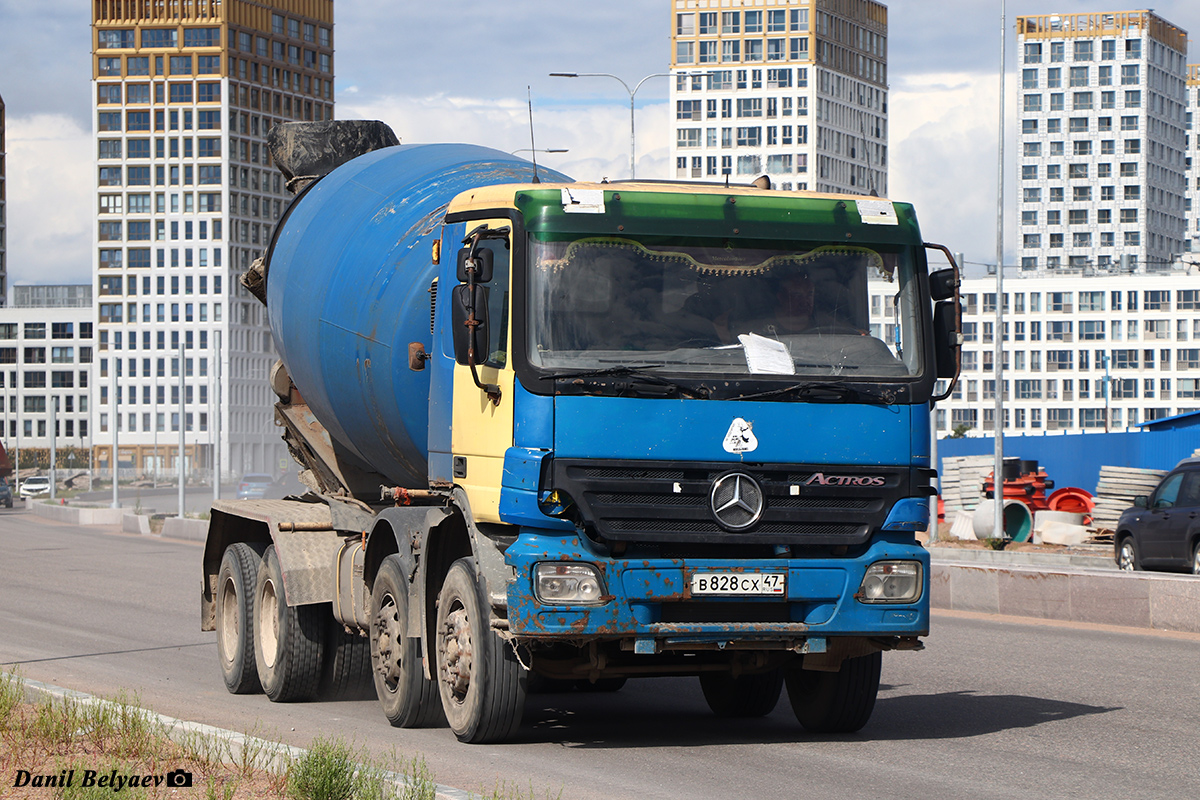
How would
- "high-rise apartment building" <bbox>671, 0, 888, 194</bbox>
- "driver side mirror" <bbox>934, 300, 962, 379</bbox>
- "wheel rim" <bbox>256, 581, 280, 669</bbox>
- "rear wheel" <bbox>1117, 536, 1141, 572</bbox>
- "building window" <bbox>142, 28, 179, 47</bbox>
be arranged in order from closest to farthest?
"driver side mirror" <bbox>934, 300, 962, 379</bbox>, "wheel rim" <bbox>256, 581, 280, 669</bbox>, "rear wheel" <bbox>1117, 536, 1141, 572</bbox>, "building window" <bbox>142, 28, 179, 47</bbox>, "high-rise apartment building" <bbox>671, 0, 888, 194</bbox>

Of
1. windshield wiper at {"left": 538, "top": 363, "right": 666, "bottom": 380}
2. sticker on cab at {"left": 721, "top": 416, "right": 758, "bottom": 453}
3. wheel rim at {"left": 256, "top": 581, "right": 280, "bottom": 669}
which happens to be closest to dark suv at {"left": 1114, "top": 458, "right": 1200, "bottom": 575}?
wheel rim at {"left": 256, "top": 581, "right": 280, "bottom": 669}

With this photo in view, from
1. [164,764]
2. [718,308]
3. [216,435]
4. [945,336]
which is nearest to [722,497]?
[718,308]

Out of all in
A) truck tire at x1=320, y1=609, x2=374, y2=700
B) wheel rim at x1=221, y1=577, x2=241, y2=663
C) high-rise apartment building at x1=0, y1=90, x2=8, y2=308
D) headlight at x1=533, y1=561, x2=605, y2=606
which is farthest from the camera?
high-rise apartment building at x1=0, y1=90, x2=8, y2=308

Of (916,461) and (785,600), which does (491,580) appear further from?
(916,461)

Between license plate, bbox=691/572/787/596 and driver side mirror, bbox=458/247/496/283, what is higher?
driver side mirror, bbox=458/247/496/283

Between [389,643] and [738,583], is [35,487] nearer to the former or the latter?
[389,643]

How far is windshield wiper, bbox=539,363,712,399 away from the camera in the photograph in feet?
27.8

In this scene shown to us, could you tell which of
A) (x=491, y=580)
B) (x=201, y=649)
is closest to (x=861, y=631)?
(x=491, y=580)

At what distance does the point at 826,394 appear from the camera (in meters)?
8.74

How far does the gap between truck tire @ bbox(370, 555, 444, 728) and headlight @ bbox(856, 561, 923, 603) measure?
2599 mm

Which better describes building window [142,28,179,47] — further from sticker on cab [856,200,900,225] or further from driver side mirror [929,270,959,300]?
driver side mirror [929,270,959,300]

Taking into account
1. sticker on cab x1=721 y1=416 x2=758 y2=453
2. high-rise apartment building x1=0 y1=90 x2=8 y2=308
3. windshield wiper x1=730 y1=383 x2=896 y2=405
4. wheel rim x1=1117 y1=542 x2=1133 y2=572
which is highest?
high-rise apartment building x1=0 y1=90 x2=8 y2=308

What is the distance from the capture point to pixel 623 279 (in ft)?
28.6

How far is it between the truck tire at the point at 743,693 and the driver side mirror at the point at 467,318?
300cm
